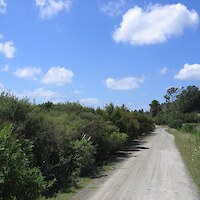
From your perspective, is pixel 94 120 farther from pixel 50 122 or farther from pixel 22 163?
pixel 22 163

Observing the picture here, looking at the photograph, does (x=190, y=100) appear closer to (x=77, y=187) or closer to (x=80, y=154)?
(x=80, y=154)

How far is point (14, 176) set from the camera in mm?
8688

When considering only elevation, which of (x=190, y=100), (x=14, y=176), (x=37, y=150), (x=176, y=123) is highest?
(x=190, y=100)

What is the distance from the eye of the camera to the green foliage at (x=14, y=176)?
8453 mm

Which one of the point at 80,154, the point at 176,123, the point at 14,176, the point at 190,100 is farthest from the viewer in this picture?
the point at 190,100

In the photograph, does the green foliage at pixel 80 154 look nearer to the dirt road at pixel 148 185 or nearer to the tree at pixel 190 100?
the dirt road at pixel 148 185

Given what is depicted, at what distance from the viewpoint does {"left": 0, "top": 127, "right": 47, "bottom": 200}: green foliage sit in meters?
8.45

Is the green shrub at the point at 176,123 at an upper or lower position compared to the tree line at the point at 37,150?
upper

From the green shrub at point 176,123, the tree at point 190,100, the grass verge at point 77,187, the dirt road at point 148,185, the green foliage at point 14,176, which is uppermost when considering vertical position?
the tree at point 190,100

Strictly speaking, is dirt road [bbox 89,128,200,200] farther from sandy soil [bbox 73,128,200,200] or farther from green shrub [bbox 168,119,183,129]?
green shrub [bbox 168,119,183,129]

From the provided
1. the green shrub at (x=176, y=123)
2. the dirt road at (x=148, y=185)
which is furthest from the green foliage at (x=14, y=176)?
the green shrub at (x=176, y=123)

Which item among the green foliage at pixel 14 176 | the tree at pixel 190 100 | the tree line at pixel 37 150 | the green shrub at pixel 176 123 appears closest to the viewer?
the green foliage at pixel 14 176

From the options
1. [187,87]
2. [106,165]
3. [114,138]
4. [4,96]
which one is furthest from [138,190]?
[187,87]

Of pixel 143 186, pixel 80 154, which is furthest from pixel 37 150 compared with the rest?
pixel 143 186
